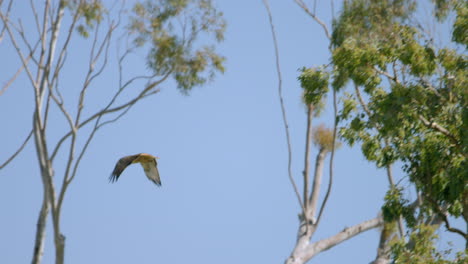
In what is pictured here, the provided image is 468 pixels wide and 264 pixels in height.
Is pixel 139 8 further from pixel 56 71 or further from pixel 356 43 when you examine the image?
pixel 356 43

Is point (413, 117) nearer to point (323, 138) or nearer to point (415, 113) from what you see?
point (415, 113)

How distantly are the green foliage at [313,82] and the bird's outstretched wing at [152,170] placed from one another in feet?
10.6

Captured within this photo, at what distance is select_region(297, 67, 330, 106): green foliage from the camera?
13234 millimetres

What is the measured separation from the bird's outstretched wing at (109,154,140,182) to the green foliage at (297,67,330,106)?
10.2 ft

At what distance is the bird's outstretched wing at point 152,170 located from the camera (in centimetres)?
1489

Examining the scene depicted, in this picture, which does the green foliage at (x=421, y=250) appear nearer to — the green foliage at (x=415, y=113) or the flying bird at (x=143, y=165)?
the green foliage at (x=415, y=113)

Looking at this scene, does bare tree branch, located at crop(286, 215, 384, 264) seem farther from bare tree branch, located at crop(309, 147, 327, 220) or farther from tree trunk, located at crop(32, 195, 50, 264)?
tree trunk, located at crop(32, 195, 50, 264)

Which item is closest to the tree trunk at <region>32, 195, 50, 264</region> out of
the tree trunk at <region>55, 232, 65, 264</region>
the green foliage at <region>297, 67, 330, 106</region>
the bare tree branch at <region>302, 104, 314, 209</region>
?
the tree trunk at <region>55, 232, 65, 264</region>

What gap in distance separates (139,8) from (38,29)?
81.1 inches

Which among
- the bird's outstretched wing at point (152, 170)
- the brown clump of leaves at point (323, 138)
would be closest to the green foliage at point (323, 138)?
the brown clump of leaves at point (323, 138)

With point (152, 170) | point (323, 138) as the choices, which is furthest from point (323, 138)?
point (152, 170)

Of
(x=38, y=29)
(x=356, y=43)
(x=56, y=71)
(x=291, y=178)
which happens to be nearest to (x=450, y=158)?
(x=356, y=43)

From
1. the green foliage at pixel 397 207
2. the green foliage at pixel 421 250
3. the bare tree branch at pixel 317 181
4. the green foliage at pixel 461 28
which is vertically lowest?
the green foliage at pixel 421 250

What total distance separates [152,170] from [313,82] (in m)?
3.65
